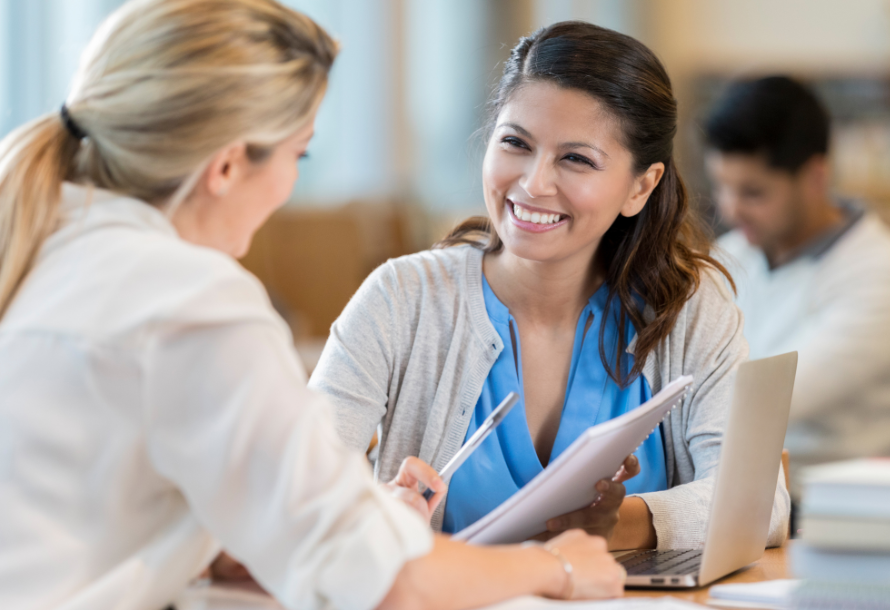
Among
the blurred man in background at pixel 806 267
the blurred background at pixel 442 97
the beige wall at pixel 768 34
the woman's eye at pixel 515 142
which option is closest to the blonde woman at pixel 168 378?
the woman's eye at pixel 515 142

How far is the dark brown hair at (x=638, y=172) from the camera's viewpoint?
57.1 inches

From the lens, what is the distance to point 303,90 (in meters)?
0.89

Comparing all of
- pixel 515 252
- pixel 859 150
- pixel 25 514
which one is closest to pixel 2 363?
pixel 25 514

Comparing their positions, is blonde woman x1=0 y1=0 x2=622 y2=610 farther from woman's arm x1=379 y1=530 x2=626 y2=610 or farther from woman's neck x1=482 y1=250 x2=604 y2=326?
woman's neck x1=482 y1=250 x2=604 y2=326

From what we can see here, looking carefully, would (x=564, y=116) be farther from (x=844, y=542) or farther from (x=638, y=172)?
(x=844, y=542)

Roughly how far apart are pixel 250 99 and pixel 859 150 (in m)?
5.58

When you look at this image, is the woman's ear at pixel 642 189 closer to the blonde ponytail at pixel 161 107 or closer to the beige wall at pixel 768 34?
the blonde ponytail at pixel 161 107

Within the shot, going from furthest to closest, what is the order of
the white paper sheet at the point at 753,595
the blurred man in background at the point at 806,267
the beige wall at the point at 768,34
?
the beige wall at the point at 768,34
the blurred man in background at the point at 806,267
the white paper sheet at the point at 753,595

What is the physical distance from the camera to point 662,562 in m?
1.16

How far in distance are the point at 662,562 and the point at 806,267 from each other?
1720 millimetres

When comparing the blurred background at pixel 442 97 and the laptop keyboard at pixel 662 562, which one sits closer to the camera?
the laptop keyboard at pixel 662 562

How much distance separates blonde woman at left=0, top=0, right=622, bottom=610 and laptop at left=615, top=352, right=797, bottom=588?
0.22 metres

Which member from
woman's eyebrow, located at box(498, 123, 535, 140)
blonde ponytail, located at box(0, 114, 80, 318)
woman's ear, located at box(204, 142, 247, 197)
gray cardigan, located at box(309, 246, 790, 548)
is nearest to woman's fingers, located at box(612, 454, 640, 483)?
gray cardigan, located at box(309, 246, 790, 548)

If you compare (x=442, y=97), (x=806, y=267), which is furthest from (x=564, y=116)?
(x=442, y=97)
